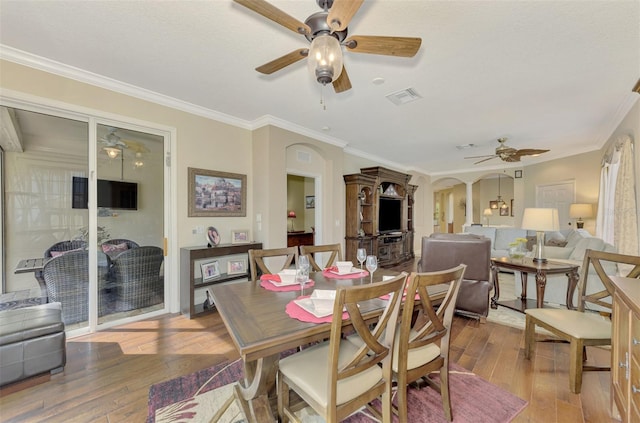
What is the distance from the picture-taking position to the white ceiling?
1872mm

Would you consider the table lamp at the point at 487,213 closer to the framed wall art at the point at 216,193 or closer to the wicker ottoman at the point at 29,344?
the framed wall art at the point at 216,193

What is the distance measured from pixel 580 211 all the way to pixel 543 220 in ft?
12.6

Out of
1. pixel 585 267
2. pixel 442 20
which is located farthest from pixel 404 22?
pixel 585 267

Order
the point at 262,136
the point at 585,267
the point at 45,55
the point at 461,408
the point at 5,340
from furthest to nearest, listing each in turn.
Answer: the point at 262,136, the point at 45,55, the point at 585,267, the point at 5,340, the point at 461,408

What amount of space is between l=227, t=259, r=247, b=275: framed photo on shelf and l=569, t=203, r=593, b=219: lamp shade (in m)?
6.90

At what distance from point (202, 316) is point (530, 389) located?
331 cm

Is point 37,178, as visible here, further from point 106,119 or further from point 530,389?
point 530,389

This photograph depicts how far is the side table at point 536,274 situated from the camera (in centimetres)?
304

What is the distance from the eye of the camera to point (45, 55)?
2.43 m

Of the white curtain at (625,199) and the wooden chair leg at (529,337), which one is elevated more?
the white curtain at (625,199)

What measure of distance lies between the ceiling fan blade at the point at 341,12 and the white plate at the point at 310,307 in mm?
1606

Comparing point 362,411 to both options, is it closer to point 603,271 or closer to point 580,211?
point 603,271

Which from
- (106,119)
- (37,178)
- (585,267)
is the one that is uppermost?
(106,119)

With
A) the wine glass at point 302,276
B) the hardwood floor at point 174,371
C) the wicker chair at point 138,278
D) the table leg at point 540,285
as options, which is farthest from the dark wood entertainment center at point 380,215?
the wine glass at point 302,276
